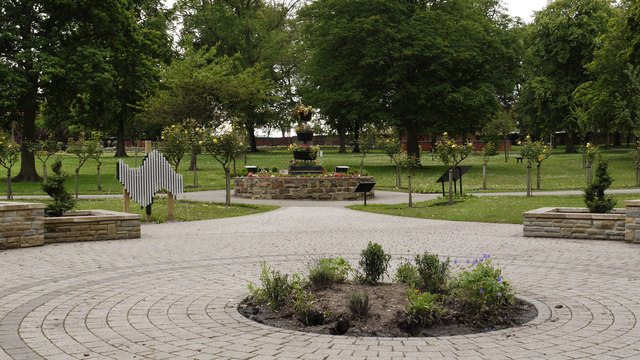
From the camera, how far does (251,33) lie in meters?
57.8

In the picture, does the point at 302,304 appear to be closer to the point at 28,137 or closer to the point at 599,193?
the point at 599,193

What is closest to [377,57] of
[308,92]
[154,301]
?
[308,92]

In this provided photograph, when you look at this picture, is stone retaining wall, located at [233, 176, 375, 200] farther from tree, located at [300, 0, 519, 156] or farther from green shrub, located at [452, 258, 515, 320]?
green shrub, located at [452, 258, 515, 320]

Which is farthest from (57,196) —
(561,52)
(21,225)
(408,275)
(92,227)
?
(561,52)

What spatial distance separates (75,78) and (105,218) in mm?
16671

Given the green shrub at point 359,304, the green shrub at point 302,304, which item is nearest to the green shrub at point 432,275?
the green shrub at point 359,304

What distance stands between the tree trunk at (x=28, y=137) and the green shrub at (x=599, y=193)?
25070 millimetres

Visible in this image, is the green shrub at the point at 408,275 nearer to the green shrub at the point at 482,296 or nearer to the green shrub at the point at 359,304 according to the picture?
the green shrub at the point at 482,296

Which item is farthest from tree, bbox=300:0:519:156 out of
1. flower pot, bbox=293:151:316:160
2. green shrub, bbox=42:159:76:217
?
green shrub, bbox=42:159:76:217

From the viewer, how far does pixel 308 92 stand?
39625 mm

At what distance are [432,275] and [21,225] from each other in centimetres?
796

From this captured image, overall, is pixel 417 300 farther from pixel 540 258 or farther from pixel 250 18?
pixel 250 18

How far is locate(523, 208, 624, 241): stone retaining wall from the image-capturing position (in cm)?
1095

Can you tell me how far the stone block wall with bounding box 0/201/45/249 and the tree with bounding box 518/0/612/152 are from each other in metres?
45.1
